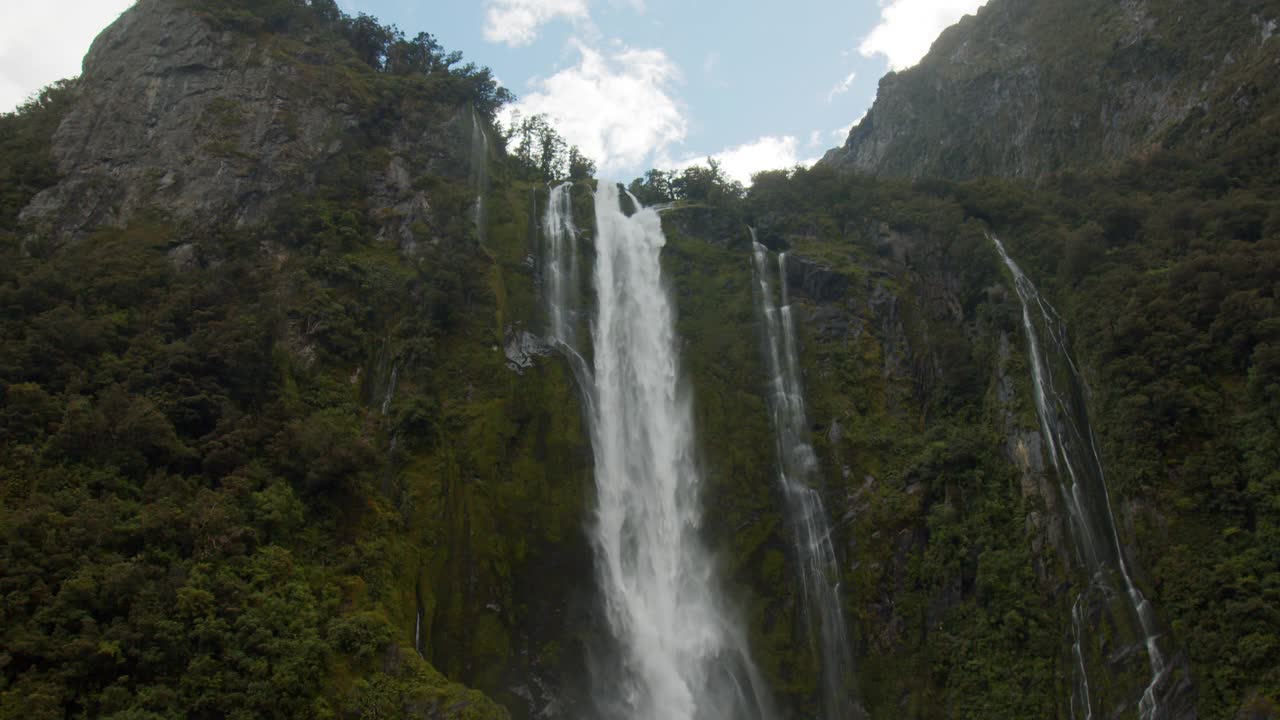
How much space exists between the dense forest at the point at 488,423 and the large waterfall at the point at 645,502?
2.44ft

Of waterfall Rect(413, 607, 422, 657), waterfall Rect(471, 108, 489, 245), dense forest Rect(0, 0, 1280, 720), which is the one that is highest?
waterfall Rect(471, 108, 489, 245)

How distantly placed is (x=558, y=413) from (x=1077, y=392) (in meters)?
14.3

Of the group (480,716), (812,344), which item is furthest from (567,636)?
(812,344)

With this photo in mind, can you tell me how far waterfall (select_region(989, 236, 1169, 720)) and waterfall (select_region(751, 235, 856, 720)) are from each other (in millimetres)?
5521

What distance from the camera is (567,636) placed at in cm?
1900

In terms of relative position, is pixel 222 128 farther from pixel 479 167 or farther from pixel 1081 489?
pixel 1081 489

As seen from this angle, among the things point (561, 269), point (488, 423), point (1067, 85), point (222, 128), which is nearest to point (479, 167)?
point (561, 269)

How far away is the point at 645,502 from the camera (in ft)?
72.8

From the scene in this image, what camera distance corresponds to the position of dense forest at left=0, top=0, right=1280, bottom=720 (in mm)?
14273

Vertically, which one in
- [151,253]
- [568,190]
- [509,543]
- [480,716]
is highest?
[568,190]

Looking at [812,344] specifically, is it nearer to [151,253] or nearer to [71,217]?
[151,253]

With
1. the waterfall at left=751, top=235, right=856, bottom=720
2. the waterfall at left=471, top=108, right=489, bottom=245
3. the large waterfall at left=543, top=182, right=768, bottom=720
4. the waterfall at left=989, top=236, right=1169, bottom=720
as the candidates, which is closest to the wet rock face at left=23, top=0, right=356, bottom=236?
the waterfall at left=471, top=108, right=489, bottom=245

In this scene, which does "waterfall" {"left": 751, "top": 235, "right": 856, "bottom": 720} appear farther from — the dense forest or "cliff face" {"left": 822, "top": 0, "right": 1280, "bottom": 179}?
"cliff face" {"left": 822, "top": 0, "right": 1280, "bottom": 179}

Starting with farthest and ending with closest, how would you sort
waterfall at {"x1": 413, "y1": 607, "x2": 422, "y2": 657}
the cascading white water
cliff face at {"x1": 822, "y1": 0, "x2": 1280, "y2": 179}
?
cliff face at {"x1": 822, "y1": 0, "x2": 1280, "y2": 179}
the cascading white water
waterfall at {"x1": 413, "y1": 607, "x2": 422, "y2": 657}
